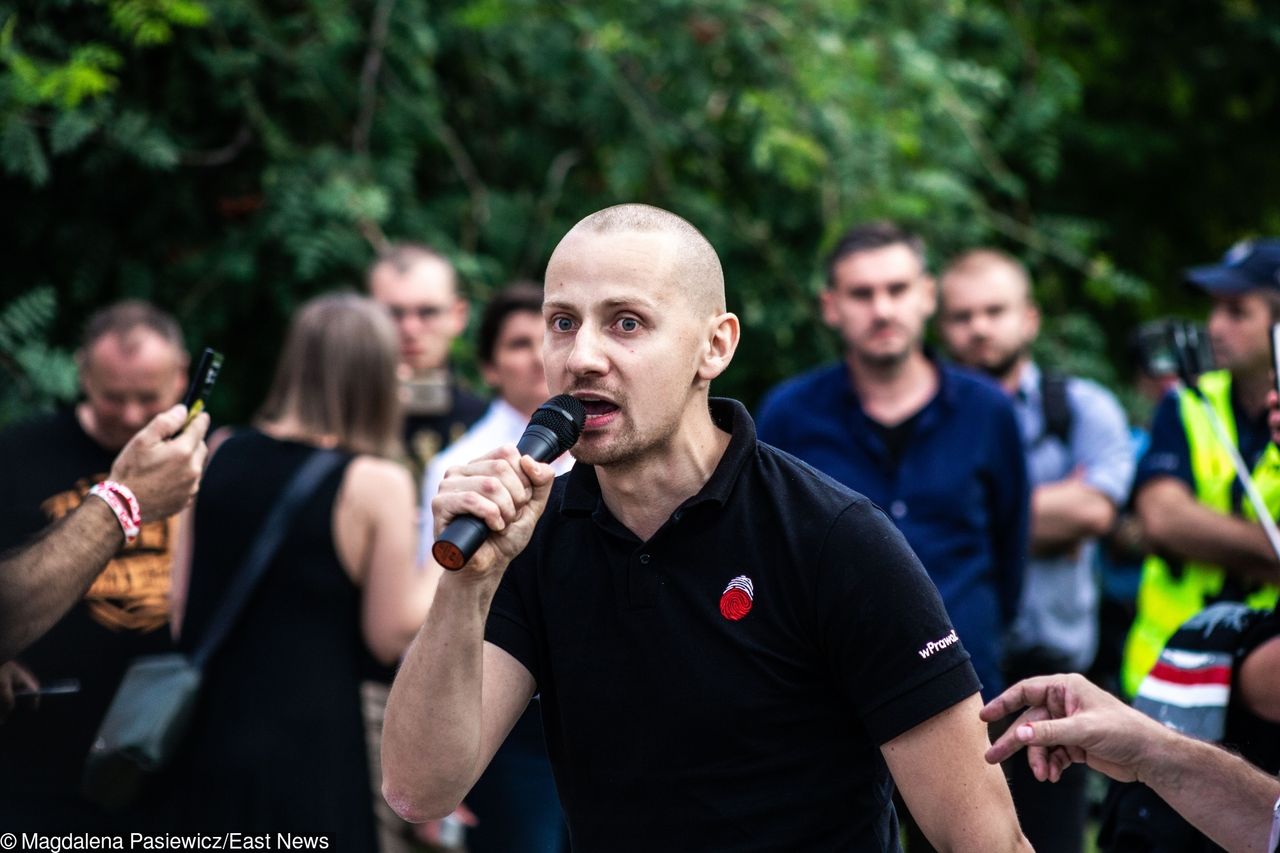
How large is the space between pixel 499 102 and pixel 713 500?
233 inches

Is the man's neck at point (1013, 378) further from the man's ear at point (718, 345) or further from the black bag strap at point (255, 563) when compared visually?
the man's ear at point (718, 345)

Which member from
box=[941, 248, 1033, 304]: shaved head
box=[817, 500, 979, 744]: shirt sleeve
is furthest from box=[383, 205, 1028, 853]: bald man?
box=[941, 248, 1033, 304]: shaved head

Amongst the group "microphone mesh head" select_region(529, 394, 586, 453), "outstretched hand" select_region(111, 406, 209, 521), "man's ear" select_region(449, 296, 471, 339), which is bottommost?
"man's ear" select_region(449, 296, 471, 339)

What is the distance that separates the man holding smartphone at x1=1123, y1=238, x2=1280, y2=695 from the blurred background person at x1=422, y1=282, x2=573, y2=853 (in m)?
2.01

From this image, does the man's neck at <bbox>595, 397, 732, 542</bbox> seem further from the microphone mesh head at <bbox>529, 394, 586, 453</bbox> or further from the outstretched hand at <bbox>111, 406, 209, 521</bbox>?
the outstretched hand at <bbox>111, 406, 209, 521</bbox>

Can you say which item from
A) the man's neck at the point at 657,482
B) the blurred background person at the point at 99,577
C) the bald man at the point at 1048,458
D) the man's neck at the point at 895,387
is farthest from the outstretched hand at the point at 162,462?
the bald man at the point at 1048,458

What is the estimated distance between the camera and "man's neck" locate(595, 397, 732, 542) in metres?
2.96

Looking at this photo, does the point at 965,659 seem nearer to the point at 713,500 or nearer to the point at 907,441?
the point at 713,500

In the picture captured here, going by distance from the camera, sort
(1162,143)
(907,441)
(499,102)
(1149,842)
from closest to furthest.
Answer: (1149,842)
(907,441)
(499,102)
(1162,143)

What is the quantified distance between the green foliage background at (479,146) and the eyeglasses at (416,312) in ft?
1.99

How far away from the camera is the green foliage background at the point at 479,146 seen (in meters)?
6.67

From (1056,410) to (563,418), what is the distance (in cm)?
421

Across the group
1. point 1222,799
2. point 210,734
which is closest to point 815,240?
point 210,734

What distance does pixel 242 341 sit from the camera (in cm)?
→ 754
